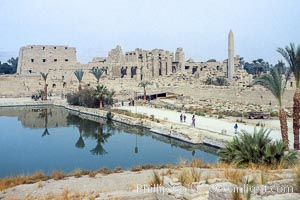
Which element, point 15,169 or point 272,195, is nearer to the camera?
point 272,195

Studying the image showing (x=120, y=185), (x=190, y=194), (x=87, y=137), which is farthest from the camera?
Answer: (x=87, y=137)

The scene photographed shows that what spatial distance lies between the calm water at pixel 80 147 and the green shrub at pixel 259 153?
4.38m

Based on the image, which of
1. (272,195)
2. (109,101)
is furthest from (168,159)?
(109,101)

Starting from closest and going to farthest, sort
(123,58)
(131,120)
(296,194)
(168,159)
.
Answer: (296,194)
(168,159)
(131,120)
(123,58)

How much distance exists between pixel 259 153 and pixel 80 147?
11576 mm

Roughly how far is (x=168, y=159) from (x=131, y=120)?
10.3 meters

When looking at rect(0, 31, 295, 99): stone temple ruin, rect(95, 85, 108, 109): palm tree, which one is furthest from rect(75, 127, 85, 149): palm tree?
rect(0, 31, 295, 99): stone temple ruin

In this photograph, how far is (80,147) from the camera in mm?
19797

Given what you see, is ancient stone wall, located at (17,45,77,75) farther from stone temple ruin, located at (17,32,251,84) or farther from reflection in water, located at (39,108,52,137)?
reflection in water, located at (39,108,52,137)

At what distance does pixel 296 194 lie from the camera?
5.84 metres

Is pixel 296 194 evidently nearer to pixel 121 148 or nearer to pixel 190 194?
pixel 190 194

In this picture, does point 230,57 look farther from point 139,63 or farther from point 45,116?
point 45,116

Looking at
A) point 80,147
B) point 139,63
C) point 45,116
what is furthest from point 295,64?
point 139,63

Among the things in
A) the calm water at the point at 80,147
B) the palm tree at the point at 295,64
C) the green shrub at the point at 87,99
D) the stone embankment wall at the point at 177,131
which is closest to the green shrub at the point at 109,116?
the stone embankment wall at the point at 177,131
